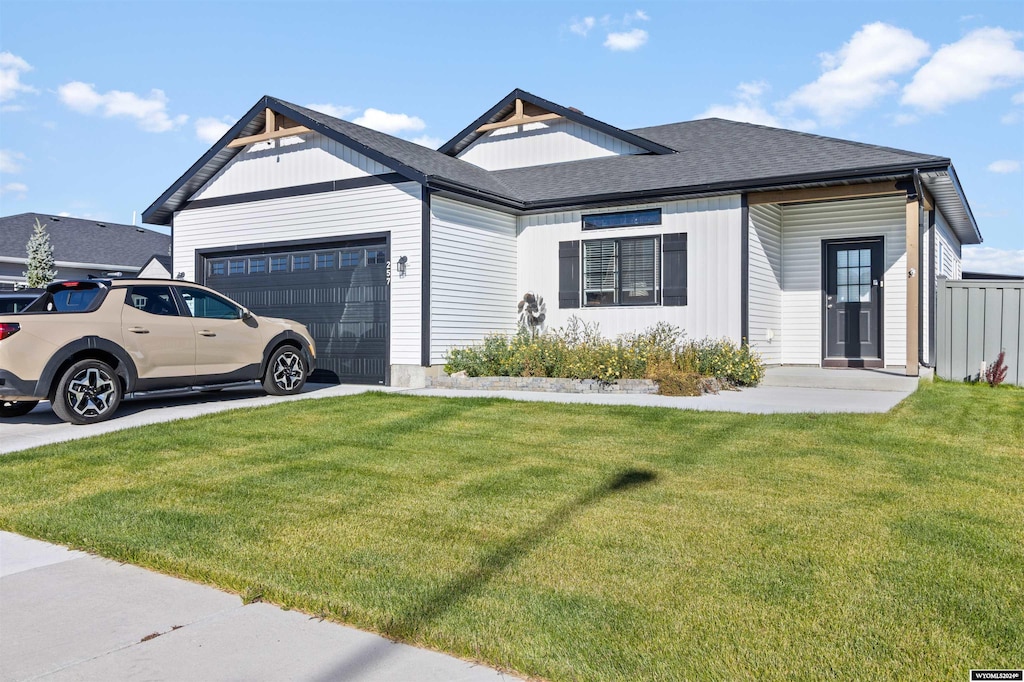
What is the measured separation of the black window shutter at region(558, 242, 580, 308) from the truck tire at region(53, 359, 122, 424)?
8026mm

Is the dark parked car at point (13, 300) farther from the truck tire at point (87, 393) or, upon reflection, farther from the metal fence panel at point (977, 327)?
the metal fence panel at point (977, 327)

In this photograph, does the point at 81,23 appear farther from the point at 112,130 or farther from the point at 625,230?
the point at 625,230

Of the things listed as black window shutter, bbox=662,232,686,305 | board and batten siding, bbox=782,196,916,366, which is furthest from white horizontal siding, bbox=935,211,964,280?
black window shutter, bbox=662,232,686,305

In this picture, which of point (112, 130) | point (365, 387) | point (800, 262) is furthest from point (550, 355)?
point (112, 130)

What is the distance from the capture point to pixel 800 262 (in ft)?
48.3

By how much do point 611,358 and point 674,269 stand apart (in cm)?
274

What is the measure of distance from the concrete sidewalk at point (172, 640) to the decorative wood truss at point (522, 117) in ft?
48.0

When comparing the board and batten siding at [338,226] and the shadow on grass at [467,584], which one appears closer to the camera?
the shadow on grass at [467,584]

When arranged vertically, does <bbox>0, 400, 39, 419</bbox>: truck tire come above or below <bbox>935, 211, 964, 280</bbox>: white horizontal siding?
below

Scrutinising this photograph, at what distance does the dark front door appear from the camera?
46.5 ft

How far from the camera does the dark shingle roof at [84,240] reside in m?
32.9

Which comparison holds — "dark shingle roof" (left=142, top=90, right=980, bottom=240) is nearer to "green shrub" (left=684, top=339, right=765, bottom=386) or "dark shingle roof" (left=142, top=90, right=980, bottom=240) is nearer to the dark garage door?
the dark garage door

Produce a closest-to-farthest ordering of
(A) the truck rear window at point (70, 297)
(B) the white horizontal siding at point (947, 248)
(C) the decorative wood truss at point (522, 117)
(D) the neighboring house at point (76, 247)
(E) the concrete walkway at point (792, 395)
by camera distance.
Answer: (A) the truck rear window at point (70, 297) → (E) the concrete walkway at point (792, 395) → (B) the white horizontal siding at point (947, 248) → (C) the decorative wood truss at point (522, 117) → (D) the neighboring house at point (76, 247)

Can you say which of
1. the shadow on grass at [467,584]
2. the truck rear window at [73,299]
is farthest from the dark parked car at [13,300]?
the shadow on grass at [467,584]
